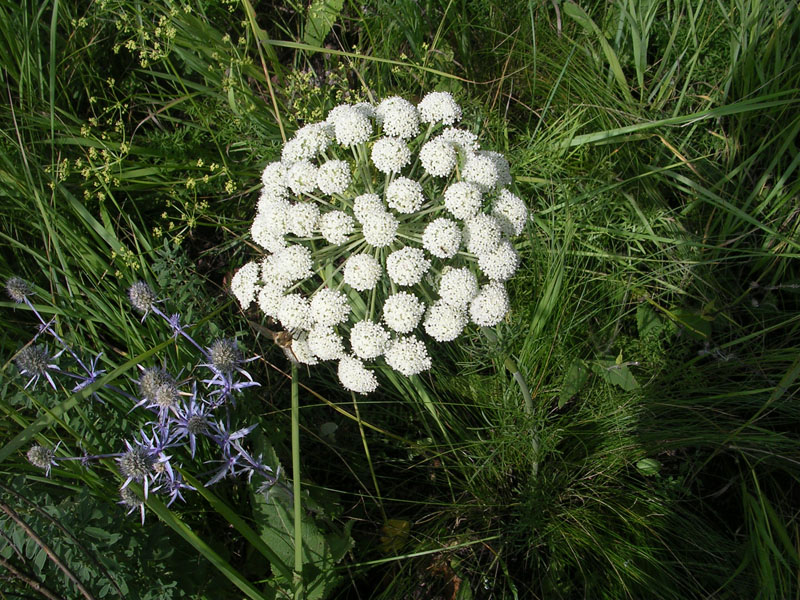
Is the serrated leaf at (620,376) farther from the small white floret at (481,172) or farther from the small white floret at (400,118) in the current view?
the small white floret at (400,118)

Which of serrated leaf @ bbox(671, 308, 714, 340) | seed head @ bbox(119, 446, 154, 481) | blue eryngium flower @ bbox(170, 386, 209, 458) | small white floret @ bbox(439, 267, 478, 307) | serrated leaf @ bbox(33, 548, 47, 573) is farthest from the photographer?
serrated leaf @ bbox(671, 308, 714, 340)

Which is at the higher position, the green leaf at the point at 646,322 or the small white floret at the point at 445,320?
the small white floret at the point at 445,320

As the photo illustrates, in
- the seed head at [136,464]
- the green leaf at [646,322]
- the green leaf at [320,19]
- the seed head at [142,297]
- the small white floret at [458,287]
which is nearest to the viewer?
the seed head at [136,464]

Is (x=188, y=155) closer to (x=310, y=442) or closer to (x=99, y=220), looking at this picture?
(x=99, y=220)

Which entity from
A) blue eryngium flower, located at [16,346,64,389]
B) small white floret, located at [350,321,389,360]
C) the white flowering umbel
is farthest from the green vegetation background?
small white floret, located at [350,321,389,360]

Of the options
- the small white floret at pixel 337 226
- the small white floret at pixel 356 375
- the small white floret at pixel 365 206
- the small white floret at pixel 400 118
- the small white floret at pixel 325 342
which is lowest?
the small white floret at pixel 356 375

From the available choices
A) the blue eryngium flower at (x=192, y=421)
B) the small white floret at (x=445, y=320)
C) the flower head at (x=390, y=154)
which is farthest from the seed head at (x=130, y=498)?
the flower head at (x=390, y=154)

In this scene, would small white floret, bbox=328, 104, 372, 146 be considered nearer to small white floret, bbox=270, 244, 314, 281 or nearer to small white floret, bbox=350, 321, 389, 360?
small white floret, bbox=270, 244, 314, 281

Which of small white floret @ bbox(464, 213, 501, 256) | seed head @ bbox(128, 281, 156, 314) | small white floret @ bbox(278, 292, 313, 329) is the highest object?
small white floret @ bbox(464, 213, 501, 256)
